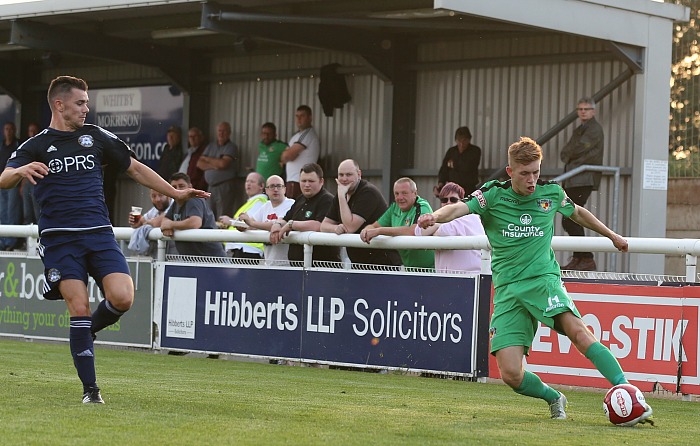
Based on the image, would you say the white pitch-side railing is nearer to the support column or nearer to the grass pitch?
the grass pitch

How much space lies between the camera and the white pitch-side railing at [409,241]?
394 inches

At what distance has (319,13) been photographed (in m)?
17.2

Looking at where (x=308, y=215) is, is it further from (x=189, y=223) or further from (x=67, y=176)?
(x=67, y=176)

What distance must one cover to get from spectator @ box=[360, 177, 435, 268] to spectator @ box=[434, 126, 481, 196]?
4.54m

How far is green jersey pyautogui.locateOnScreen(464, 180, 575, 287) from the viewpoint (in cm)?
812

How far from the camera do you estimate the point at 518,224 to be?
26.7 ft

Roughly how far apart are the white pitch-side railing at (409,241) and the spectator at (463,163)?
457 centimetres

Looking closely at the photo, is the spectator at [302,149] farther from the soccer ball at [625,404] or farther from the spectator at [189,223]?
the soccer ball at [625,404]

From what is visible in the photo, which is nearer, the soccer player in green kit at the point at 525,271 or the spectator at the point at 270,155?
the soccer player in green kit at the point at 525,271

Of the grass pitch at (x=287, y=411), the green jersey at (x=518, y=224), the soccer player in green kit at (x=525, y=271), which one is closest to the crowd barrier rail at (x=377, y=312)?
Answer: the grass pitch at (x=287, y=411)

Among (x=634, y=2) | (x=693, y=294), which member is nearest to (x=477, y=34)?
(x=634, y=2)

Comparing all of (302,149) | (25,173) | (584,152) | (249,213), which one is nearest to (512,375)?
(25,173)

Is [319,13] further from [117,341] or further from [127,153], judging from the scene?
[127,153]

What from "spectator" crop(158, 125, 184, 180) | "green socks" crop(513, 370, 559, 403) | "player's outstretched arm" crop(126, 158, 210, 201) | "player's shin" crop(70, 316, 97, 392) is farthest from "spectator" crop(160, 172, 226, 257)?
"spectator" crop(158, 125, 184, 180)
